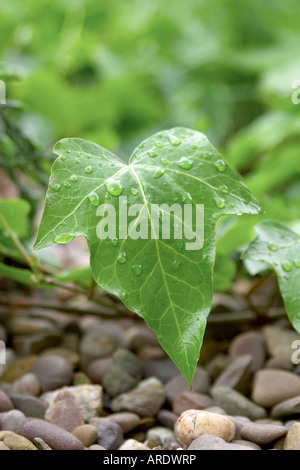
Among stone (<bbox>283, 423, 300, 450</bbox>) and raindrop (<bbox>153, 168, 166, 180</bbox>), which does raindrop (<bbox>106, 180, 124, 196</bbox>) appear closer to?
raindrop (<bbox>153, 168, 166, 180</bbox>)

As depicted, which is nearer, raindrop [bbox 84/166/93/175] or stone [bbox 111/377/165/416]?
raindrop [bbox 84/166/93/175]

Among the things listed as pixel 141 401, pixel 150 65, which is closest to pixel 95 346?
pixel 141 401

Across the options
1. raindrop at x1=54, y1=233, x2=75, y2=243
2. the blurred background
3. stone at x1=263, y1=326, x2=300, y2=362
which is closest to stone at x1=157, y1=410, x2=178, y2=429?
stone at x1=263, y1=326, x2=300, y2=362

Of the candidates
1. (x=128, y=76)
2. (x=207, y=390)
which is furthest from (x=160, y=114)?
(x=207, y=390)

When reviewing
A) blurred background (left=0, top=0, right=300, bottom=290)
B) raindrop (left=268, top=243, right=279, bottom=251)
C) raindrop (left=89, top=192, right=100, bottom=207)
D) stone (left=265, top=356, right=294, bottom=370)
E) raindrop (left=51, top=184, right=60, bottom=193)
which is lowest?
stone (left=265, top=356, right=294, bottom=370)

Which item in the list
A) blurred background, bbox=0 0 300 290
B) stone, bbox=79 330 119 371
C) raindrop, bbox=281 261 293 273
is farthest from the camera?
Answer: blurred background, bbox=0 0 300 290

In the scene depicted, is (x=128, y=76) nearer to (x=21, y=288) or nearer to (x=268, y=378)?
(x=21, y=288)

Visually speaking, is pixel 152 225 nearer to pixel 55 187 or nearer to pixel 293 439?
pixel 55 187
